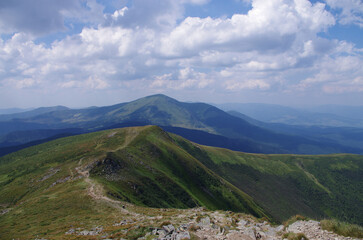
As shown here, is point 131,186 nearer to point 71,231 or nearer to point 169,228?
point 71,231

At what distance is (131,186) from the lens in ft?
202

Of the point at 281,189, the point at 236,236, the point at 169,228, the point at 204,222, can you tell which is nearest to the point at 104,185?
the point at 204,222

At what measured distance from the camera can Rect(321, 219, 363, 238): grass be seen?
53.8 feet

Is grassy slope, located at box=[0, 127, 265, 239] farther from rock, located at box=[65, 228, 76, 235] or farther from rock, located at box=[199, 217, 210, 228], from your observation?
rock, located at box=[199, 217, 210, 228]

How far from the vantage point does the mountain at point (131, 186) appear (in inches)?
1555

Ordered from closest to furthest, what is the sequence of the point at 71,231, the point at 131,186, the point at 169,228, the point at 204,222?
the point at 169,228
the point at 204,222
the point at 71,231
the point at 131,186

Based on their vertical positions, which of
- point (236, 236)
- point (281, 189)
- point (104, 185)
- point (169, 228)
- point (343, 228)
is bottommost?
point (281, 189)

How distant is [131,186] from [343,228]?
180 ft

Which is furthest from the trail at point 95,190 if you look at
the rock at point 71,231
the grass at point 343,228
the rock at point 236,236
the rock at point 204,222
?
the grass at point 343,228

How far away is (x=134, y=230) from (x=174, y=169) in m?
77.4

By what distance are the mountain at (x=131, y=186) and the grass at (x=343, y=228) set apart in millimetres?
28837

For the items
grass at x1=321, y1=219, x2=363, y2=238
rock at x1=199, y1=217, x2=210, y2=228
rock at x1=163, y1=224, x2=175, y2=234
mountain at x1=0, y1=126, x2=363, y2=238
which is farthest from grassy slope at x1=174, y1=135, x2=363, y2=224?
rock at x1=163, y1=224, x2=175, y2=234

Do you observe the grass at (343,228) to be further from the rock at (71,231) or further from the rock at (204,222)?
the rock at (71,231)

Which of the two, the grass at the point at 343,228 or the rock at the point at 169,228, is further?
the rock at the point at 169,228
